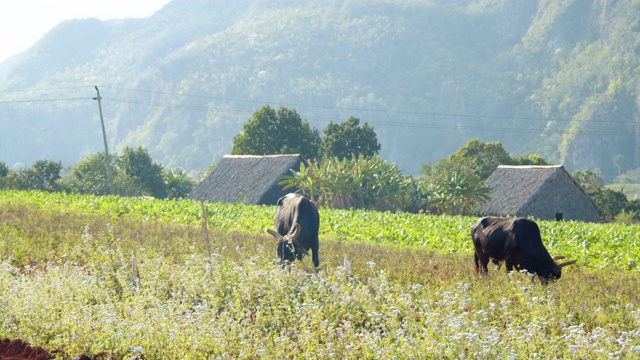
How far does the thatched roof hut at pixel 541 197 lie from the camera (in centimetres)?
3878

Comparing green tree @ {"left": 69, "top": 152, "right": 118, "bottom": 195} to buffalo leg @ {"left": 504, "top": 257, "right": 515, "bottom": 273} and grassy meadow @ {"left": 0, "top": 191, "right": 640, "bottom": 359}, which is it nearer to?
grassy meadow @ {"left": 0, "top": 191, "right": 640, "bottom": 359}

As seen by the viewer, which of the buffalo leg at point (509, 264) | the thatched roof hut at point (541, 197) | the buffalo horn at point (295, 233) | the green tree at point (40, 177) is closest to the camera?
the buffalo leg at point (509, 264)

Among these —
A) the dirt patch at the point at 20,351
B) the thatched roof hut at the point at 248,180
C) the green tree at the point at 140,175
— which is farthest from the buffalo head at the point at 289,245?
the green tree at the point at 140,175

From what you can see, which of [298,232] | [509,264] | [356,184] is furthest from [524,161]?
[298,232]

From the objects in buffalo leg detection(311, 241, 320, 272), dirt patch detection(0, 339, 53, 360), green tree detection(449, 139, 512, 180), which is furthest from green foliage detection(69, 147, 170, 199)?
dirt patch detection(0, 339, 53, 360)

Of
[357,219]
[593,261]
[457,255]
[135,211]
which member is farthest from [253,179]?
[593,261]

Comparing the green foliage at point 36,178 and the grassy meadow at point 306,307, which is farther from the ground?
the grassy meadow at point 306,307

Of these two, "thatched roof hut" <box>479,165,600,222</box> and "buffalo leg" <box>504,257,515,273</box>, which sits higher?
"buffalo leg" <box>504,257,515,273</box>

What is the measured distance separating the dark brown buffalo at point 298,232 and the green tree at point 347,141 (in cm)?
3782

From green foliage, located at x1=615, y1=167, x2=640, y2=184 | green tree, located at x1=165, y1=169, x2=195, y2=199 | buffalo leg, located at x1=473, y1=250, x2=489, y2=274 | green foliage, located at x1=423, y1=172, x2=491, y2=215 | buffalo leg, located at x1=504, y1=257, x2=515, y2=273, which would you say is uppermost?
buffalo leg, located at x1=504, y1=257, x2=515, y2=273

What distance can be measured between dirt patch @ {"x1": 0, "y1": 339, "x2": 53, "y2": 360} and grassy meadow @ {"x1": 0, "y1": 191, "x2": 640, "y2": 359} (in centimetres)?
22

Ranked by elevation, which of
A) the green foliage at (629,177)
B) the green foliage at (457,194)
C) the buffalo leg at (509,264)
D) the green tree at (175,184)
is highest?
the buffalo leg at (509,264)

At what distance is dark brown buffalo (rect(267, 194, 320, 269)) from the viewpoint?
15.7 meters

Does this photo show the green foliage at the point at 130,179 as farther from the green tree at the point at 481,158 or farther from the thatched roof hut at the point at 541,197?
the thatched roof hut at the point at 541,197
